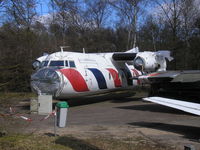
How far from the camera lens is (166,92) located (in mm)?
15156

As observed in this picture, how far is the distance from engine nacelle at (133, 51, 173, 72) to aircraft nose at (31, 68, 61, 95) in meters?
5.62

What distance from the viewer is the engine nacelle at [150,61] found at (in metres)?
17.2

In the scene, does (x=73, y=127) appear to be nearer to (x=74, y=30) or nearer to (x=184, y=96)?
(x=74, y=30)

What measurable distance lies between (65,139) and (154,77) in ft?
25.0

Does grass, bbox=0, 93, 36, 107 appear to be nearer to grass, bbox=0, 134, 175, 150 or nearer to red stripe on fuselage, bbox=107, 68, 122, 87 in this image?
grass, bbox=0, 134, 175, 150

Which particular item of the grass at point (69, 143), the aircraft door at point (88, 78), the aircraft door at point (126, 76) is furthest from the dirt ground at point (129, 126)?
the aircraft door at point (126, 76)

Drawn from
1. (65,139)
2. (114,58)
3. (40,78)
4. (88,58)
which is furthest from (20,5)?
(114,58)

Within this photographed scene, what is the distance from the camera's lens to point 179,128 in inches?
363

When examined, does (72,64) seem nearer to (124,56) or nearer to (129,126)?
(124,56)

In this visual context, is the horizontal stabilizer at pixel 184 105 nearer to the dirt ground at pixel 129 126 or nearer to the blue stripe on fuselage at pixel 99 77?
the dirt ground at pixel 129 126

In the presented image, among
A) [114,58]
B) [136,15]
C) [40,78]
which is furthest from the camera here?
[136,15]

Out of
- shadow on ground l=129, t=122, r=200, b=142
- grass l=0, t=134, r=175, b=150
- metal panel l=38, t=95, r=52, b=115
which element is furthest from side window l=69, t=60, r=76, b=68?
grass l=0, t=134, r=175, b=150

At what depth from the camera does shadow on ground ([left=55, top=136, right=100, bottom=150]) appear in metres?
6.89

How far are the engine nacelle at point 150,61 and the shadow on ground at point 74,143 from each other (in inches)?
396
